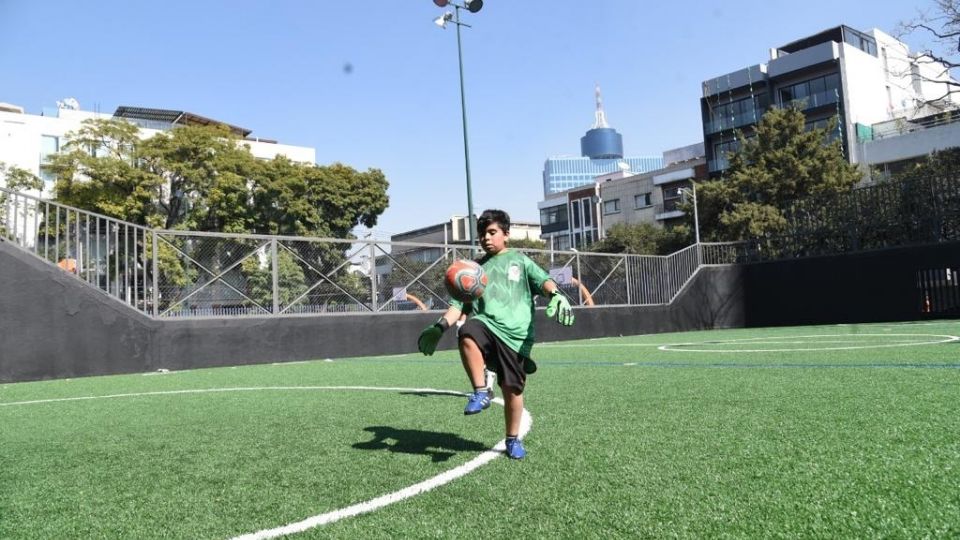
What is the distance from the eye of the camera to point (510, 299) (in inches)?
157

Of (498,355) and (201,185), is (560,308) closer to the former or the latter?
(498,355)

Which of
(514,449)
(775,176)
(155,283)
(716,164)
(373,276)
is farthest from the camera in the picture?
(716,164)

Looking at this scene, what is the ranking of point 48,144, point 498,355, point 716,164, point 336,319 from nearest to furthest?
point 498,355 < point 336,319 < point 48,144 < point 716,164

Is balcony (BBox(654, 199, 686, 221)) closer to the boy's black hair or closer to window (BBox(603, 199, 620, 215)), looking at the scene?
window (BBox(603, 199, 620, 215))

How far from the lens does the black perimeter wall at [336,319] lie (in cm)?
1039

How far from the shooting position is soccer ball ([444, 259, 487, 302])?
390 cm

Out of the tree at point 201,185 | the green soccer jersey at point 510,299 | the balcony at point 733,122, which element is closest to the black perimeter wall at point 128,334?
the green soccer jersey at point 510,299

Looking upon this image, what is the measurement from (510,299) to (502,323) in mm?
201

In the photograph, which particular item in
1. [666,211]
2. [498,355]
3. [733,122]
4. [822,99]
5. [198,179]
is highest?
[733,122]

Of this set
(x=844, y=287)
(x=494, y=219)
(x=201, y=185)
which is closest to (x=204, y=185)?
(x=201, y=185)

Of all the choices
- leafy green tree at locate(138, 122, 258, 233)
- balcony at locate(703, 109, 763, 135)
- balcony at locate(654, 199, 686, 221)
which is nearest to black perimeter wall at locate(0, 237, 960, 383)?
leafy green tree at locate(138, 122, 258, 233)

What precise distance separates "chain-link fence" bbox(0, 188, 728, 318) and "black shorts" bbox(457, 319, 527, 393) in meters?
4.55

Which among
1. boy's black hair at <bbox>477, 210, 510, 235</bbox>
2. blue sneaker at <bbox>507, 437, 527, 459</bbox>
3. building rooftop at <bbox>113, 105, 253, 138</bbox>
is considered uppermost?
building rooftop at <bbox>113, 105, 253, 138</bbox>

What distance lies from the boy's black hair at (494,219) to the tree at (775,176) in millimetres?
32096
